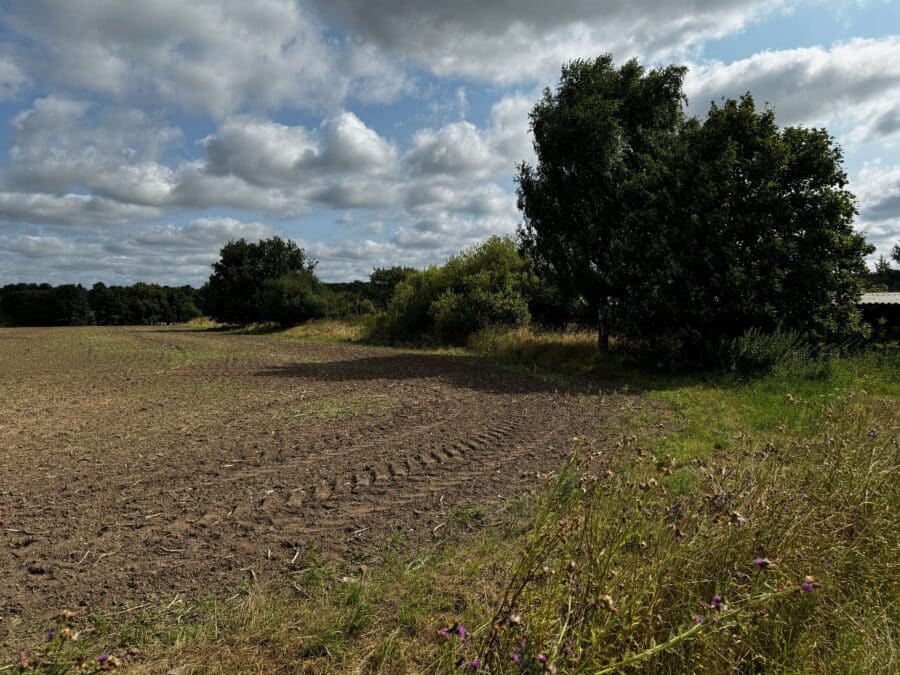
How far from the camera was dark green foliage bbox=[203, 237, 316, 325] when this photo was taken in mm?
45406

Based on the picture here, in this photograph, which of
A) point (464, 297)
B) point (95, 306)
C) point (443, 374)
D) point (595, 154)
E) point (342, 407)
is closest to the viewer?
point (342, 407)

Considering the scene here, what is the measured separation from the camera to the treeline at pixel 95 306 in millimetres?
78125

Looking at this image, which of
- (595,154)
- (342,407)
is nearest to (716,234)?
(595,154)

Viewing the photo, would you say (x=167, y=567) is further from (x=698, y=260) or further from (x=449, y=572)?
(x=698, y=260)

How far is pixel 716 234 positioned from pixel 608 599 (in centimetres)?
1336

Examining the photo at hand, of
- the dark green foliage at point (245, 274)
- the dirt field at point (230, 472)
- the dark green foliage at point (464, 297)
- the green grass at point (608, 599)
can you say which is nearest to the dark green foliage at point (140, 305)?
the dark green foliage at point (245, 274)

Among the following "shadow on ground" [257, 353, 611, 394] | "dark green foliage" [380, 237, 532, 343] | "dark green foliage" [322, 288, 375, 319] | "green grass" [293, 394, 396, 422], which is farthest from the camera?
"dark green foliage" [322, 288, 375, 319]

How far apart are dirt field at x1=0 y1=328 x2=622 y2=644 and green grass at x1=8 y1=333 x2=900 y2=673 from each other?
0.43 meters

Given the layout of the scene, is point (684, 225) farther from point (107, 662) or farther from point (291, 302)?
point (291, 302)

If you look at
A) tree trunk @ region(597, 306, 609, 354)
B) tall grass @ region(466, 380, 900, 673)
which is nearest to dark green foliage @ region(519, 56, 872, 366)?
tree trunk @ region(597, 306, 609, 354)

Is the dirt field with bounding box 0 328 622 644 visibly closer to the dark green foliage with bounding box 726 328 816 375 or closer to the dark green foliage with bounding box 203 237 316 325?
the dark green foliage with bounding box 726 328 816 375

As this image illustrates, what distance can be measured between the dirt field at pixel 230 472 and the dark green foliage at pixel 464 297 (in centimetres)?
1113

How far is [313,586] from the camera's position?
344cm

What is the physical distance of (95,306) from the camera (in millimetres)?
83188
